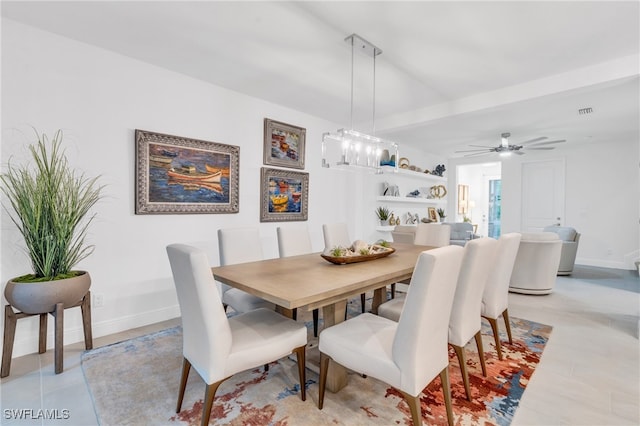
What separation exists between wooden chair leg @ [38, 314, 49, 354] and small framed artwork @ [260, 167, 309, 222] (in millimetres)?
2216

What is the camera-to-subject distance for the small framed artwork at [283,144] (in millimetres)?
3955

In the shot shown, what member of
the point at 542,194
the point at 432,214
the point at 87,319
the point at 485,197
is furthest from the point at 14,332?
the point at 485,197

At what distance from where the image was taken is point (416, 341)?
4.52 ft

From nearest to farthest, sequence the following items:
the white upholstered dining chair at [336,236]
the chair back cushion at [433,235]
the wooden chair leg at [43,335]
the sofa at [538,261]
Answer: the wooden chair leg at [43,335] → the white upholstered dining chair at [336,236] → the chair back cushion at [433,235] → the sofa at [538,261]

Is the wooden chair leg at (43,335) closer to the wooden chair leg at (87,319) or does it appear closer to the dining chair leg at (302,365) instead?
the wooden chair leg at (87,319)

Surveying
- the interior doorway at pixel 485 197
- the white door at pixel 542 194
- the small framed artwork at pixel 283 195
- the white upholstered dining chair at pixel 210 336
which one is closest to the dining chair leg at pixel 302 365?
the white upholstered dining chair at pixel 210 336

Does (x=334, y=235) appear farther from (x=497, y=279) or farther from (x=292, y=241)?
(x=497, y=279)

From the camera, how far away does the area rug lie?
170 cm

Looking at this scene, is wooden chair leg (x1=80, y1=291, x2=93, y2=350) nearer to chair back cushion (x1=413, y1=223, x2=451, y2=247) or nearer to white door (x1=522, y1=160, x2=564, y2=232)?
chair back cushion (x1=413, y1=223, x2=451, y2=247)

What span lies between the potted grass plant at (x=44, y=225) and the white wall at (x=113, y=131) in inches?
5.1

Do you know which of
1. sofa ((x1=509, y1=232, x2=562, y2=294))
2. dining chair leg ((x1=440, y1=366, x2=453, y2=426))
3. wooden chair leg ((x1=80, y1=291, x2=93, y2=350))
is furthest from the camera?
sofa ((x1=509, y1=232, x2=562, y2=294))

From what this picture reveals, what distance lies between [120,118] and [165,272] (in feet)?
5.00

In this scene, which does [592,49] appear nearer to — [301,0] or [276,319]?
[301,0]

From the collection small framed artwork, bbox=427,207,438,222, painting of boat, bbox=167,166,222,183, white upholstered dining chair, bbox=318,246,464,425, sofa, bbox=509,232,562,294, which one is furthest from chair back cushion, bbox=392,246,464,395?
small framed artwork, bbox=427,207,438,222
